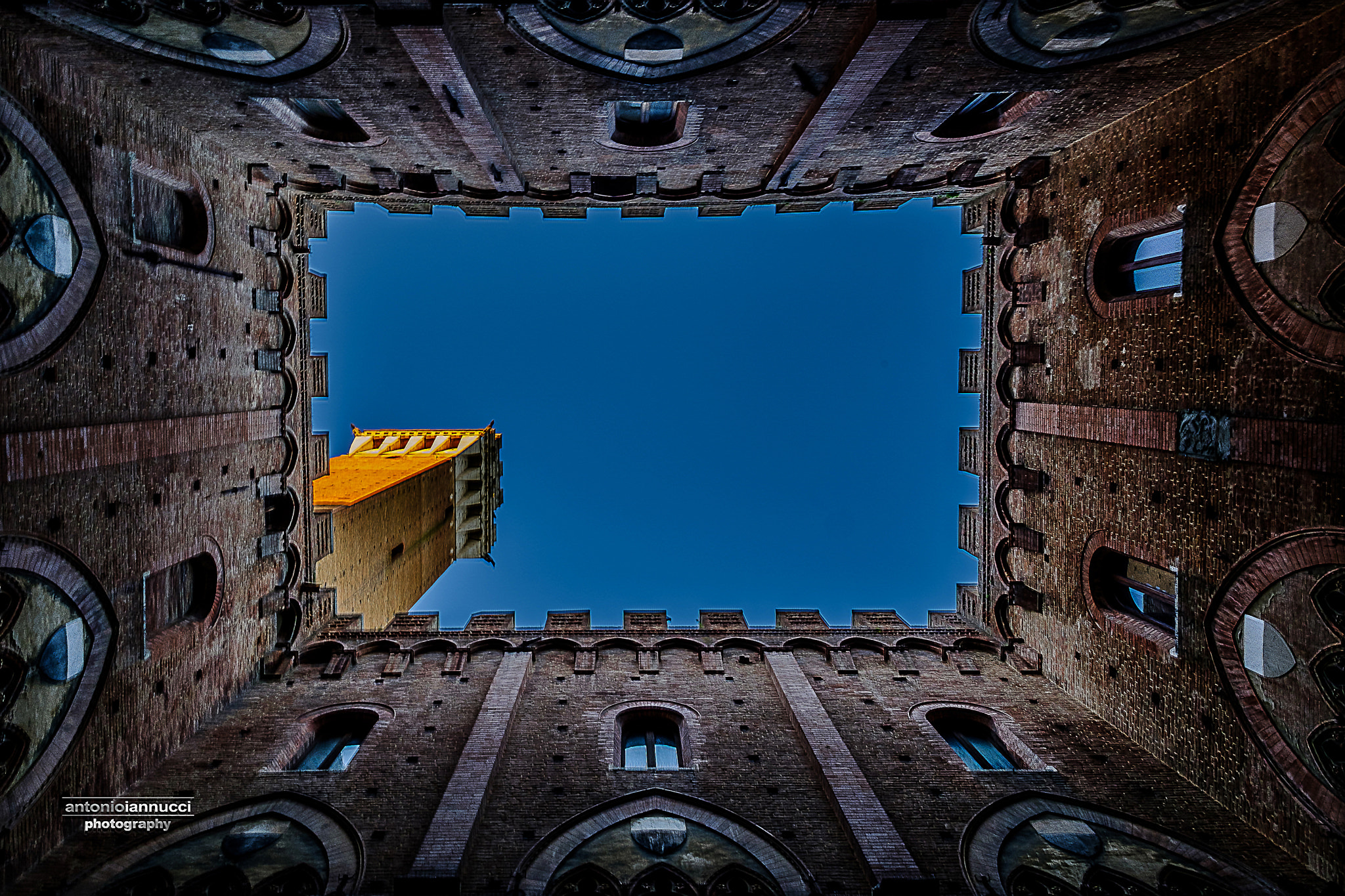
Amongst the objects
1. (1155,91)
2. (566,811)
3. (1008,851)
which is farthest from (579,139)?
(1008,851)

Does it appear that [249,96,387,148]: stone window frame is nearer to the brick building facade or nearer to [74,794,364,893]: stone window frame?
the brick building facade

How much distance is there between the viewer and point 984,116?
38.5 ft

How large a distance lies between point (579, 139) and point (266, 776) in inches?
474

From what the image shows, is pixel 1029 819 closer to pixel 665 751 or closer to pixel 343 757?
pixel 665 751

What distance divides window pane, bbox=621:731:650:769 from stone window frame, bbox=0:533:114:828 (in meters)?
7.61

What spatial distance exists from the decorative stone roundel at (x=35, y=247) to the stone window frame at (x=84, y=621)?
2173mm

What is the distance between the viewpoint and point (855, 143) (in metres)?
11.7

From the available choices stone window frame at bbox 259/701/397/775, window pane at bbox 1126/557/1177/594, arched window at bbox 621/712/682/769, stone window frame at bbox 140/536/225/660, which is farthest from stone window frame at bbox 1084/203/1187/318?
stone window frame at bbox 140/536/225/660

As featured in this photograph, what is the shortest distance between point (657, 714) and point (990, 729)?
6246 millimetres

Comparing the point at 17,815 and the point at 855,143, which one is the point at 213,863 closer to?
the point at 17,815

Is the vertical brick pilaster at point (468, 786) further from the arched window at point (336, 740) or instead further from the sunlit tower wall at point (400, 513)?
the sunlit tower wall at point (400, 513)

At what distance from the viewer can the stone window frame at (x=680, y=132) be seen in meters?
10.9

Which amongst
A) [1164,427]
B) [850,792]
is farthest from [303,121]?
[1164,427]

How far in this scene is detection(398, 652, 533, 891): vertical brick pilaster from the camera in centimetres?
800
